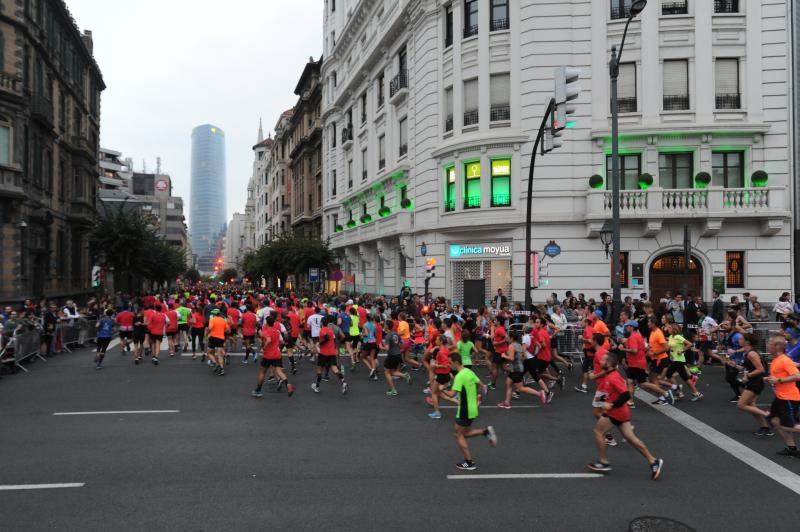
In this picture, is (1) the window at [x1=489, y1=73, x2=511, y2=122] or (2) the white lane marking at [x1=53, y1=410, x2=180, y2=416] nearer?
(2) the white lane marking at [x1=53, y1=410, x2=180, y2=416]

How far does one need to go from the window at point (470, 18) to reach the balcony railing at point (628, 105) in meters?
7.46

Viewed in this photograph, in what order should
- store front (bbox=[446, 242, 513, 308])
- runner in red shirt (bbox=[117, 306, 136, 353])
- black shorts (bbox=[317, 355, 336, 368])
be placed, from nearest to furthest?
black shorts (bbox=[317, 355, 336, 368])
runner in red shirt (bbox=[117, 306, 136, 353])
store front (bbox=[446, 242, 513, 308])

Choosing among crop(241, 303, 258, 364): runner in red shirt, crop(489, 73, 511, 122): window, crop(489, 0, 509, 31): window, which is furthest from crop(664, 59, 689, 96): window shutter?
crop(241, 303, 258, 364): runner in red shirt

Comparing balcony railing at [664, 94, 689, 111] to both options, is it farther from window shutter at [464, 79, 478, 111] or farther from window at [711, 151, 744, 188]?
window shutter at [464, 79, 478, 111]

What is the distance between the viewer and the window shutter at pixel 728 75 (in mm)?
20969

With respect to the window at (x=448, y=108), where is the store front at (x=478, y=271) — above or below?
below

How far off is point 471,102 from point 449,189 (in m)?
4.18

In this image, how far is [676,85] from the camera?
21234mm

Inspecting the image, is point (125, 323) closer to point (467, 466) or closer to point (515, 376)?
point (515, 376)

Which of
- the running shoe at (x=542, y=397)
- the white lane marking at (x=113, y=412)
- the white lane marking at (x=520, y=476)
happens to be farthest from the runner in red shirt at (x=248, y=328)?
the white lane marking at (x=520, y=476)

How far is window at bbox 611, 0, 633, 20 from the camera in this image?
2153 centimetres

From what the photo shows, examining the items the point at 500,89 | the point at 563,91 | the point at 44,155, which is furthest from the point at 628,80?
the point at 44,155

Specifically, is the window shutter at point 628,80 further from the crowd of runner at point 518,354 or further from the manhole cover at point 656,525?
the manhole cover at point 656,525

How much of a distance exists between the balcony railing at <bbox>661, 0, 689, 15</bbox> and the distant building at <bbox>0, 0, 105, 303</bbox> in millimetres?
30507
